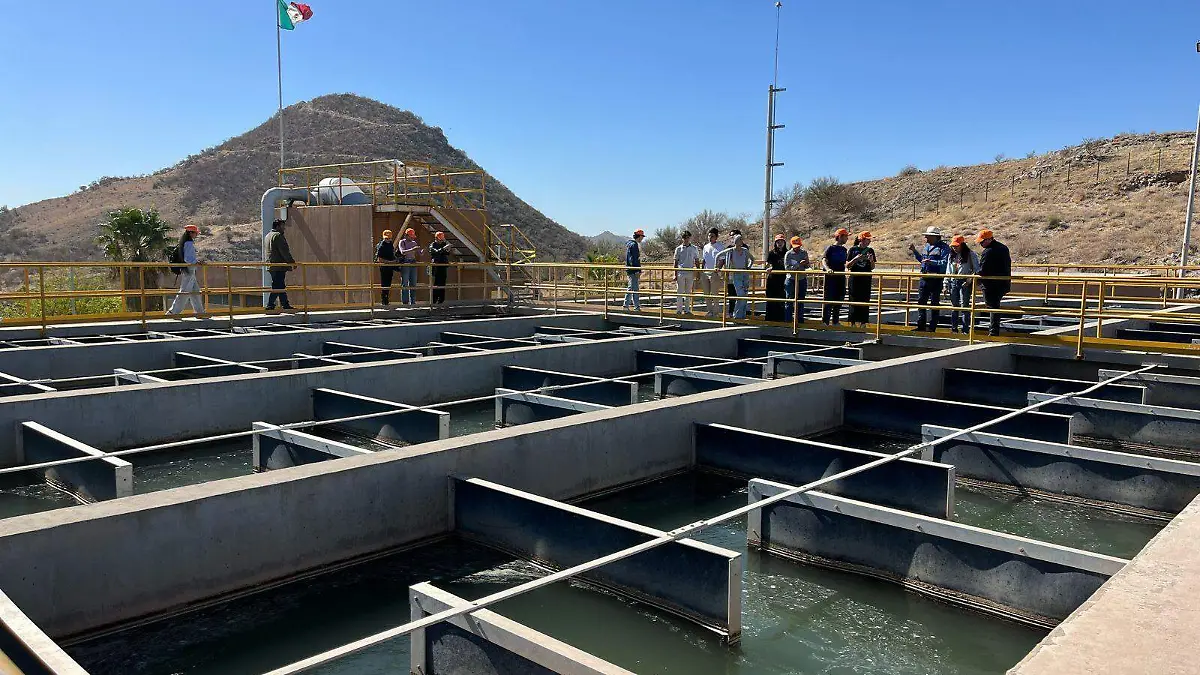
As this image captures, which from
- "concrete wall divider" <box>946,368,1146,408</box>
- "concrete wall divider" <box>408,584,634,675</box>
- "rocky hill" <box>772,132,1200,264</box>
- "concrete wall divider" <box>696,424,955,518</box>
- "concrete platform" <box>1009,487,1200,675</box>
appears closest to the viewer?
"concrete platform" <box>1009,487,1200,675</box>

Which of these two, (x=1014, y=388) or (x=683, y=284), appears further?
(x=683, y=284)

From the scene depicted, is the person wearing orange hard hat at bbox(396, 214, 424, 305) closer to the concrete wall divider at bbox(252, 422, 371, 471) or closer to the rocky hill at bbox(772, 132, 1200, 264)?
the concrete wall divider at bbox(252, 422, 371, 471)

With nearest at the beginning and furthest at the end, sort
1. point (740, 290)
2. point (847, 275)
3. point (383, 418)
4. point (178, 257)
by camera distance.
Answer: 1. point (383, 418)
2. point (847, 275)
3. point (178, 257)
4. point (740, 290)

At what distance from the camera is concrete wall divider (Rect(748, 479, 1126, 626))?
17.2 ft

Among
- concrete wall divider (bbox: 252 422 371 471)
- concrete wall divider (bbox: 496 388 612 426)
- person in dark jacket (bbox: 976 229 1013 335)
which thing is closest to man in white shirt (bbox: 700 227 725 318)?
person in dark jacket (bbox: 976 229 1013 335)

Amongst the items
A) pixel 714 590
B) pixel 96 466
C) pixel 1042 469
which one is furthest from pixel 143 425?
pixel 1042 469

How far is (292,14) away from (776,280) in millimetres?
24331

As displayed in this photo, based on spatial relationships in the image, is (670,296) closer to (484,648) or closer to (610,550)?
(610,550)

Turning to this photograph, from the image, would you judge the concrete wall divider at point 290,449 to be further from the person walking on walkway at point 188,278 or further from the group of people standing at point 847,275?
the person walking on walkway at point 188,278

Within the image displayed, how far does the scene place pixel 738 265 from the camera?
17891 mm

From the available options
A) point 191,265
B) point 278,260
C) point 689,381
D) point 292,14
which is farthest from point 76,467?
point 292,14

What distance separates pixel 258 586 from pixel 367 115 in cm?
11306

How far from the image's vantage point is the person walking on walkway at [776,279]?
1645 cm

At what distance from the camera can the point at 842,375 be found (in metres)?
10.7
